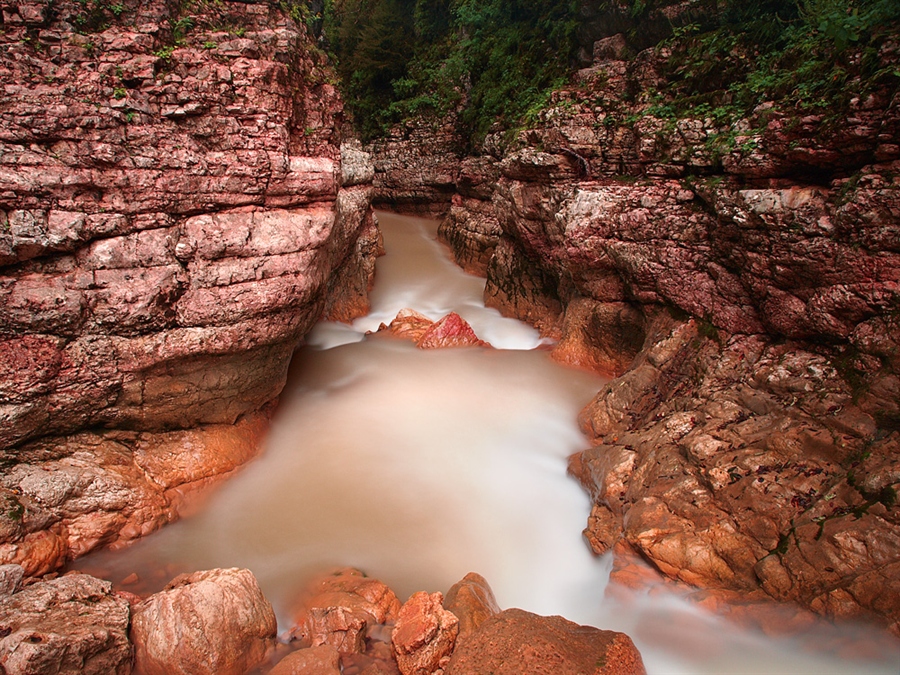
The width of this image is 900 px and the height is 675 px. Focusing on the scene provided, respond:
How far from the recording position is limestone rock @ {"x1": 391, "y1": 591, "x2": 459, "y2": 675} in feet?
13.0

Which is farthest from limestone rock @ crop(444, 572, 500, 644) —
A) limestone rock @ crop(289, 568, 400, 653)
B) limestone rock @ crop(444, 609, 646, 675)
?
limestone rock @ crop(289, 568, 400, 653)

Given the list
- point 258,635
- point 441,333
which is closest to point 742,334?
point 441,333

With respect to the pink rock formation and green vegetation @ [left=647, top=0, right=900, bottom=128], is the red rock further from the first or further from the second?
green vegetation @ [left=647, top=0, right=900, bottom=128]

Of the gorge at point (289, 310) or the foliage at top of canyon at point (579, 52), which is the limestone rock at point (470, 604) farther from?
the foliage at top of canyon at point (579, 52)

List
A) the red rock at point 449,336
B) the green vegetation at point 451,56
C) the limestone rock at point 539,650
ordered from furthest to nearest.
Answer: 1. the green vegetation at point 451,56
2. the red rock at point 449,336
3. the limestone rock at point 539,650

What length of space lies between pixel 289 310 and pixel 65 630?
387 centimetres

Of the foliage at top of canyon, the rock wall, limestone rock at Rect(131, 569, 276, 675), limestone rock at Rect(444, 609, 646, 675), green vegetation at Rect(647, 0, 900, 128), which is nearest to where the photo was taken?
limestone rock at Rect(444, 609, 646, 675)

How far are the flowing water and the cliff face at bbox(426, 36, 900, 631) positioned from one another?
0.44 metres

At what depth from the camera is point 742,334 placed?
696 centimetres

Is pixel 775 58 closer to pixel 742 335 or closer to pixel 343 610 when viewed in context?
pixel 742 335

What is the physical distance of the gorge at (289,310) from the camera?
4.80m

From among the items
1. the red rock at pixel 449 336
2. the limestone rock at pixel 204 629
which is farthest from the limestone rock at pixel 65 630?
the red rock at pixel 449 336

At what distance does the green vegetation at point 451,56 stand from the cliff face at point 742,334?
3584 millimetres

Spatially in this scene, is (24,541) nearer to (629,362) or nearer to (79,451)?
(79,451)
